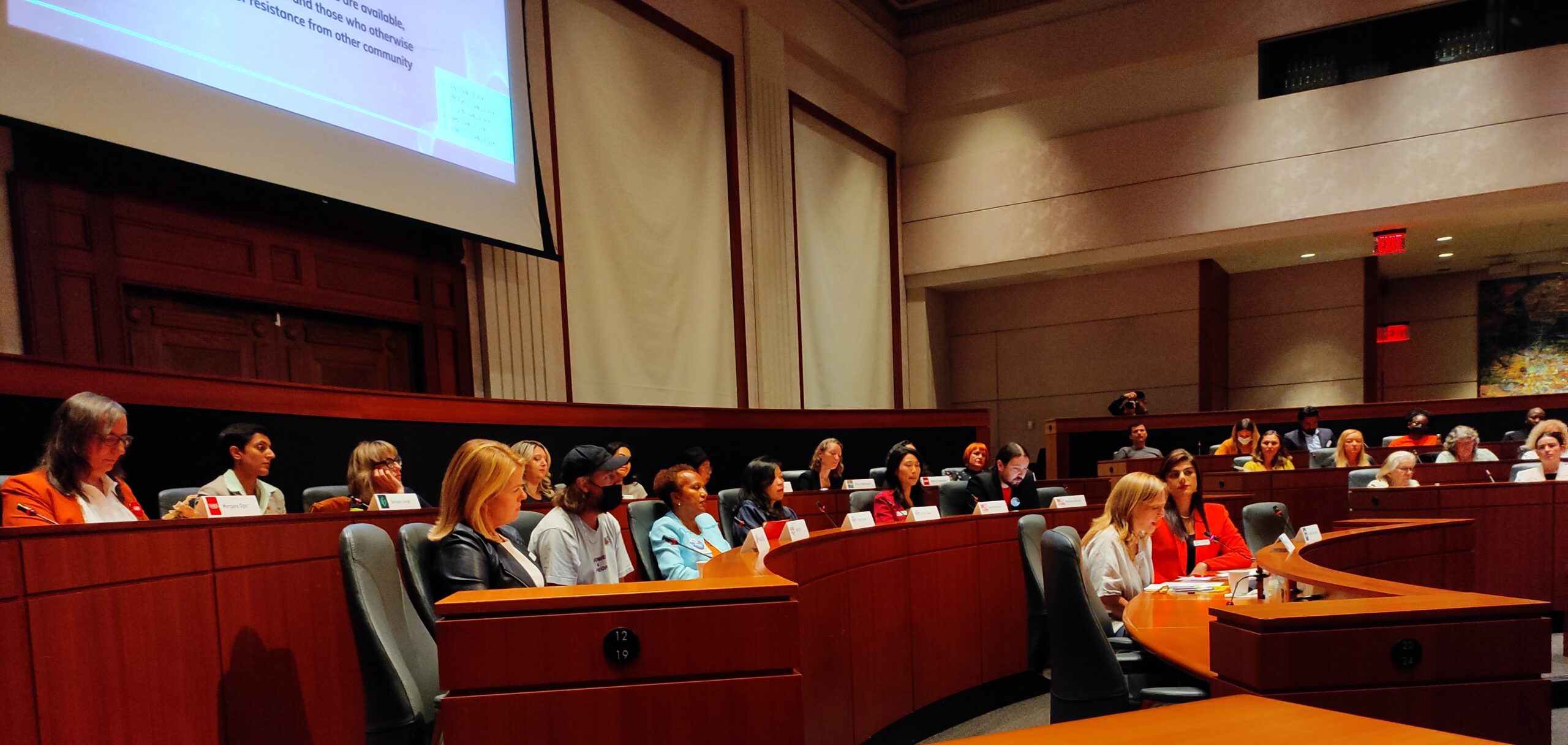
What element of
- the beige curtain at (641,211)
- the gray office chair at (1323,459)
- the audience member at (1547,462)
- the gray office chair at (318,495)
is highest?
the beige curtain at (641,211)

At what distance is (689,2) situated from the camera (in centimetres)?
837

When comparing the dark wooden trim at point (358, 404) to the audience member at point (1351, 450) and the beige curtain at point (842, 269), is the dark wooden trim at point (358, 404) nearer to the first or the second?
the beige curtain at point (842, 269)

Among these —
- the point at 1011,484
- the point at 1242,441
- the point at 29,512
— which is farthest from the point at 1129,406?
the point at 29,512

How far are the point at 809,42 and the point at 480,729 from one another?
9.40 metres

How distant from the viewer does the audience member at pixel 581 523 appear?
303 centimetres

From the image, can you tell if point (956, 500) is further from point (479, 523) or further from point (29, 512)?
point (29, 512)

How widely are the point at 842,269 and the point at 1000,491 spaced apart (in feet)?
17.7

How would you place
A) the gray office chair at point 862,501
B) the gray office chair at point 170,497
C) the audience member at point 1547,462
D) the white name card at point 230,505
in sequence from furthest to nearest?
the gray office chair at point 862,501, the audience member at point 1547,462, the gray office chair at point 170,497, the white name card at point 230,505

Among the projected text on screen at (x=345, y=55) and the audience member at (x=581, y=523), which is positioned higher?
the projected text on screen at (x=345, y=55)

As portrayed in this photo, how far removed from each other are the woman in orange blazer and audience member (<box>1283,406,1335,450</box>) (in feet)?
29.9

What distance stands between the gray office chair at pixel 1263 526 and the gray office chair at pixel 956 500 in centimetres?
147

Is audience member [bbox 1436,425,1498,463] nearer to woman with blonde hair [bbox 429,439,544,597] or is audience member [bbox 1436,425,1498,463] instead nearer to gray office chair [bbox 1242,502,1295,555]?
gray office chair [bbox 1242,502,1295,555]

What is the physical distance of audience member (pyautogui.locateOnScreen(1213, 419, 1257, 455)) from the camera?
7648mm

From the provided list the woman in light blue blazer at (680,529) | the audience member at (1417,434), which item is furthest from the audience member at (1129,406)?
the woman in light blue blazer at (680,529)
